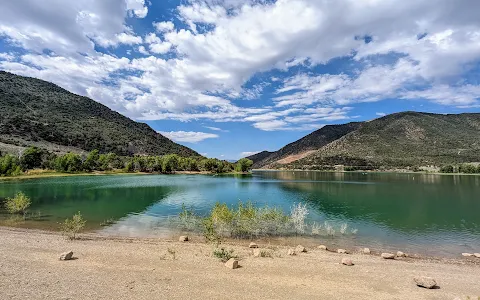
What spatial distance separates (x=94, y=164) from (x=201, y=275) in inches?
5016

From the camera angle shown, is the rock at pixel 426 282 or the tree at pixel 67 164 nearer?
the rock at pixel 426 282

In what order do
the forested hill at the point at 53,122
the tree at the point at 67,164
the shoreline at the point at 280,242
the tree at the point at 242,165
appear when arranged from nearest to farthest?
1. the shoreline at the point at 280,242
2. the tree at the point at 67,164
3. the forested hill at the point at 53,122
4. the tree at the point at 242,165

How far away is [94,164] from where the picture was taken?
128 meters

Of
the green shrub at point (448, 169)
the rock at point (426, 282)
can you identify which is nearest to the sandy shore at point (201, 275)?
the rock at point (426, 282)

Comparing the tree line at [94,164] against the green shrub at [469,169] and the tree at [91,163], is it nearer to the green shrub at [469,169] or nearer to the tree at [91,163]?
the tree at [91,163]

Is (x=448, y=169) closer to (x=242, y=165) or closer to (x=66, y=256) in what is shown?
(x=242, y=165)

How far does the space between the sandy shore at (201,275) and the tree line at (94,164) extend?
98.2 m

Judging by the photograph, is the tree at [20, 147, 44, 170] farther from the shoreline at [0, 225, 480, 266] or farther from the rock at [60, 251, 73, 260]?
the rock at [60, 251, 73, 260]

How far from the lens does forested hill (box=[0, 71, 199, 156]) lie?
13588cm

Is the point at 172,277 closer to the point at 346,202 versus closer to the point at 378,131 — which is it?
the point at 346,202

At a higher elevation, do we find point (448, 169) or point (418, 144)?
point (418, 144)

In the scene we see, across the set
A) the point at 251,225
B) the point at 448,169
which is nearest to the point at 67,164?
the point at 251,225

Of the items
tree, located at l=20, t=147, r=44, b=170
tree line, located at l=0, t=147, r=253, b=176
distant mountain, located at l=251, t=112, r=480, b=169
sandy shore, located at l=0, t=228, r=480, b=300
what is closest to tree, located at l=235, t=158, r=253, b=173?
tree line, located at l=0, t=147, r=253, b=176

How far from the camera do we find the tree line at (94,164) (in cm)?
10233
